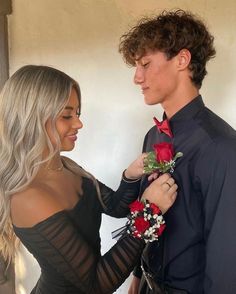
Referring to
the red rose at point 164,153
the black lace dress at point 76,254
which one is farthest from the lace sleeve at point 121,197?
the red rose at point 164,153

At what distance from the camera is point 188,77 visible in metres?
1.21

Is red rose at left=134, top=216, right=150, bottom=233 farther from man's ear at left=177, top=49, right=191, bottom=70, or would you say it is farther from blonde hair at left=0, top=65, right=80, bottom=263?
man's ear at left=177, top=49, right=191, bottom=70

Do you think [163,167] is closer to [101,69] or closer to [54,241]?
[54,241]

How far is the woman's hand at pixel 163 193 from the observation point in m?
1.07

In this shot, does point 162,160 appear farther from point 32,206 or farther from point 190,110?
point 32,206

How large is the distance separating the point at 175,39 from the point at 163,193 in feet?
1.66

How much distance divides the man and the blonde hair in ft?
1.11

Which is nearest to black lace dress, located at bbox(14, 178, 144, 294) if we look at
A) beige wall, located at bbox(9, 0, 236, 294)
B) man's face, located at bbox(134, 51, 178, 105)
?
man's face, located at bbox(134, 51, 178, 105)

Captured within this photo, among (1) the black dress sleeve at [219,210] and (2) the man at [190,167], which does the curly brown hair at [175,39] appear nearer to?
(2) the man at [190,167]

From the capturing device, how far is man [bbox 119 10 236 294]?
1.07m

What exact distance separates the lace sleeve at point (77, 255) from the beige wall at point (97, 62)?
2.83 ft

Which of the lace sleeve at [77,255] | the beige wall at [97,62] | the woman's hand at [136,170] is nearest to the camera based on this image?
the lace sleeve at [77,255]

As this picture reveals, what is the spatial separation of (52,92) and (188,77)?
→ 46cm

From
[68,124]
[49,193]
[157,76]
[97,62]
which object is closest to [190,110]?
[157,76]
